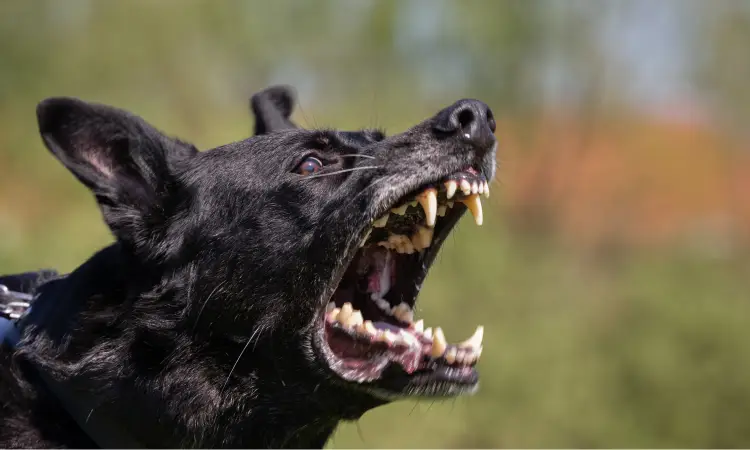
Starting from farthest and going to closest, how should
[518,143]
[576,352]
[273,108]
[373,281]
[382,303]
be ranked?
1. [518,143]
2. [576,352]
3. [273,108]
4. [373,281]
5. [382,303]

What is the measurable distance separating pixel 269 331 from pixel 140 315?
56 cm

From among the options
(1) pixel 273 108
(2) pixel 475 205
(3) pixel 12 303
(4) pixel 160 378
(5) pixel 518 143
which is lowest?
(4) pixel 160 378

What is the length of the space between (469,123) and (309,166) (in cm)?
75

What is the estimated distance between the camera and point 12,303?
4039 millimetres

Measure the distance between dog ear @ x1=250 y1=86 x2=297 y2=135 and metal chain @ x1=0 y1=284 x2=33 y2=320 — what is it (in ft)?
4.87

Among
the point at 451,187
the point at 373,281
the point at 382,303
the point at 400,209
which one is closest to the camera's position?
the point at 451,187

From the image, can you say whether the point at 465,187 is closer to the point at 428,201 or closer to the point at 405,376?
the point at 428,201

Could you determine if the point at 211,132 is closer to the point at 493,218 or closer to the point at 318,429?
the point at 493,218

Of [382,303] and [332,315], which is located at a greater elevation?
[382,303]

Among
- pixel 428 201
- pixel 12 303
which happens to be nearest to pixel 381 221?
pixel 428 201

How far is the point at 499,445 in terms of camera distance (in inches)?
445

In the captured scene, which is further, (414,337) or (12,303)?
(12,303)

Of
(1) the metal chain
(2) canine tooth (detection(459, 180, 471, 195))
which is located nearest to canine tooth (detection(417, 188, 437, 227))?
(2) canine tooth (detection(459, 180, 471, 195))

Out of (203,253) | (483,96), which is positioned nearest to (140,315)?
(203,253)
